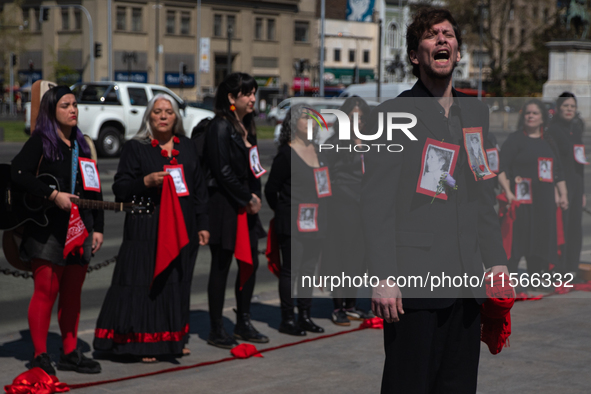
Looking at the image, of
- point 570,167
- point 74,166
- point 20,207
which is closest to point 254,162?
point 74,166

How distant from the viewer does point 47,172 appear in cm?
486

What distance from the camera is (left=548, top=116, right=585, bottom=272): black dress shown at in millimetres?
7715

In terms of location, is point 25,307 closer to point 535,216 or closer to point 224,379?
point 224,379

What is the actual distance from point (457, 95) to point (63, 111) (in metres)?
2.73

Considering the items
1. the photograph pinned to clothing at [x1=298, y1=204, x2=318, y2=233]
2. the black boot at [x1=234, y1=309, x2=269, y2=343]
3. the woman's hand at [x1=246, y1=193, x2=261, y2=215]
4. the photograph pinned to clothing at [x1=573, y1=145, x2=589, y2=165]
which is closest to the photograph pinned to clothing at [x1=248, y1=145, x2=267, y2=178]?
the woman's hand at [x1=246, y1=193, x2=261, y2=215]

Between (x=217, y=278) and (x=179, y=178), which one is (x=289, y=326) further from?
(x=179, y=178)

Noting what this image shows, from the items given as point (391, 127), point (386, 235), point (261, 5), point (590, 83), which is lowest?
point (386, 235)

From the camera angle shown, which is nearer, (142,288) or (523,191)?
(142,288)

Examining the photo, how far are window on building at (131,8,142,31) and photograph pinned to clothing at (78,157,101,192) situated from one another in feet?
194

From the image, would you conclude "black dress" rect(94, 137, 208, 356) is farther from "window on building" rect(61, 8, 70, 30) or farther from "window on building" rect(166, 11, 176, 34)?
"window on building" rect(166, 11, 176, 34)

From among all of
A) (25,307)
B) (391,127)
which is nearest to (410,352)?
(391,127)

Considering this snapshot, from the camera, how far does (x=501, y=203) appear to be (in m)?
7.55

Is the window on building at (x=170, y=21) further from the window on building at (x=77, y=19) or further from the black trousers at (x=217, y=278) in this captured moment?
the black trousers at (x=217, y=278)

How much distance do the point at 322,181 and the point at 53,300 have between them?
220 cm
